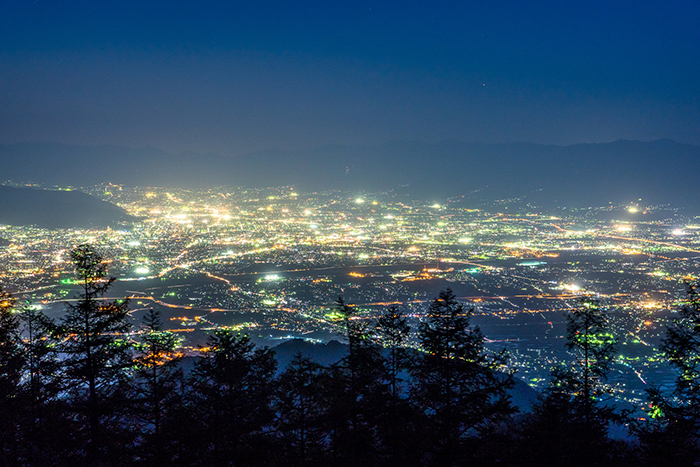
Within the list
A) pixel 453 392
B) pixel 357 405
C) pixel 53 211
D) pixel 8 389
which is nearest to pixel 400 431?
pixel 357 405

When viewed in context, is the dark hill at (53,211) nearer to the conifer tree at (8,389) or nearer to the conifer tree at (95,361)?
the conifer tree at (8,389)

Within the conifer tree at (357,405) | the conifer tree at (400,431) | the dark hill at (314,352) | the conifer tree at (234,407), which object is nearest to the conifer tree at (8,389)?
the conifer tree at (234,407)

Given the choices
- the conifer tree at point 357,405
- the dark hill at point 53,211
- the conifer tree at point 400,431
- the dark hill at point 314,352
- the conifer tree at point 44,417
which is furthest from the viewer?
the dark hill at point 53,211

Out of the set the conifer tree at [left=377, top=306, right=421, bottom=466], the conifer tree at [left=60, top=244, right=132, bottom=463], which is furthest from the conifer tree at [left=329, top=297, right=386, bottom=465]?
the conifer tree at [left=60, top=244, right=132, bottom=463]

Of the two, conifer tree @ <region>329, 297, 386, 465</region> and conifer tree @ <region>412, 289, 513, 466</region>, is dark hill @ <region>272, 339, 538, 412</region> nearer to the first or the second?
conifer tree @ <region>329, 297, 386, 465</region>

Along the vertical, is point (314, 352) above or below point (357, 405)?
below

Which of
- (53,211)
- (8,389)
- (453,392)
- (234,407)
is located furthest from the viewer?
(53,211)

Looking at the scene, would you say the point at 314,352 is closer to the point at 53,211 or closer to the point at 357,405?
the point at 357,405

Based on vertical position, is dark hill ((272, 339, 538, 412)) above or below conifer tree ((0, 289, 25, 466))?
below

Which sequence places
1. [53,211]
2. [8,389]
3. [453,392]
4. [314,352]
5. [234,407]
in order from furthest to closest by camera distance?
[53,211]
[314,352]
[8,389]
[234,407]
[453,392]
